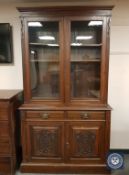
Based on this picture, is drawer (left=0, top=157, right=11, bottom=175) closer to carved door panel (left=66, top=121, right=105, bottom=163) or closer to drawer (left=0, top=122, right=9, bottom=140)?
drawer (left=0, top=122, right=9, bottom=140)

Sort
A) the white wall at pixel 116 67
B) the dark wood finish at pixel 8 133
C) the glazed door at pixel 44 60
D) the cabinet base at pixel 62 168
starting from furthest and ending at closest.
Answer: the white wall at pixel 116 67 < the cabinet base at pixel 62 168 < the glazed door at pixel 44 60 < the dark wood finish at pixel 8 133

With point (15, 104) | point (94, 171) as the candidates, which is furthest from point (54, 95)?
point (94, 171)

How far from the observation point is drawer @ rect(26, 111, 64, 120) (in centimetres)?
243

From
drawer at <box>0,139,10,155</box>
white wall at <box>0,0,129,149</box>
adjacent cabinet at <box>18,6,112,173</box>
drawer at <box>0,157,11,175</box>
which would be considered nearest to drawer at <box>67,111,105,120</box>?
adjacent cabinet at <box>18,6,112,173</box>

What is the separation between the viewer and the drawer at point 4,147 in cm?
237

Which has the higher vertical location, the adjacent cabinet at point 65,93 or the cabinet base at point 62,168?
the adjacent cabinet at point 65,93

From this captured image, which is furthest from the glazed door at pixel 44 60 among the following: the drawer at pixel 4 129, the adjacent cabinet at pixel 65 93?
the drawer at pixel 4 129

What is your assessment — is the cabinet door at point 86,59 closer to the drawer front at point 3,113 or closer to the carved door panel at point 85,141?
the carved door panel at point 85,141

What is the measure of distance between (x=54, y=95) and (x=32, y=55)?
0.61 meters

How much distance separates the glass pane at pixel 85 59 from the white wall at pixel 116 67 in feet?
1.44

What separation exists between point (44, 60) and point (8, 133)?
1.06 meters

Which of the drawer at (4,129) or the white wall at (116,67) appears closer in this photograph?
the drawer at (4,129)

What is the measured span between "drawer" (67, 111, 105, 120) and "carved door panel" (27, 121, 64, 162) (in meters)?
0.18

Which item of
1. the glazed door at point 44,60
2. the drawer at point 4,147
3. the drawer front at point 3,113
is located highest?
the glazed door at point 44,60
